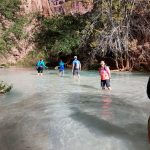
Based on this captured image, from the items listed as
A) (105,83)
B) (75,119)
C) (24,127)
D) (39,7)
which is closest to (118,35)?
(105,83)

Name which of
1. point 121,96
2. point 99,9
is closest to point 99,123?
point 121,96

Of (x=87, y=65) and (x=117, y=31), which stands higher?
(x=117, y=31)

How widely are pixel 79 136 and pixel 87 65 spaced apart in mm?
29706

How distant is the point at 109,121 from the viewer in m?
13.4

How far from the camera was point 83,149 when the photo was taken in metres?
10.1

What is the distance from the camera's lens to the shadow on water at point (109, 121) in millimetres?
11070

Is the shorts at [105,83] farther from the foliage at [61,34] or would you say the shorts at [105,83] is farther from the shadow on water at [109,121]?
the foliage at [61,34]

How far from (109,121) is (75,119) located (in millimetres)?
1155

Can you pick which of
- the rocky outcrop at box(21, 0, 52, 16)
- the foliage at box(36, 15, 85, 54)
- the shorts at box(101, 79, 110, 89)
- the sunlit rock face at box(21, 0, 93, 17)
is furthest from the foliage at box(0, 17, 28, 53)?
the rocky outcrop at box(21, 0, 52, 16)

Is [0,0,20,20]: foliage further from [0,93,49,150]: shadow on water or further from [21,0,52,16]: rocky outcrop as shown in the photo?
[21,0,52,16]: rocky outcrop

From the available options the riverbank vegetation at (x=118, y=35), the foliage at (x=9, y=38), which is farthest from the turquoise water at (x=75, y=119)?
the riverbank vegetation at (x=118, y=35)

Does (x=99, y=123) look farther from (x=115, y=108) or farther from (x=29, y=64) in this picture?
(x=29, y=64)

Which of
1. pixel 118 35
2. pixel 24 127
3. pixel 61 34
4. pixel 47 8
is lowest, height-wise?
pixel 24 127

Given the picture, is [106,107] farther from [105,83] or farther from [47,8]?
[47,8]
